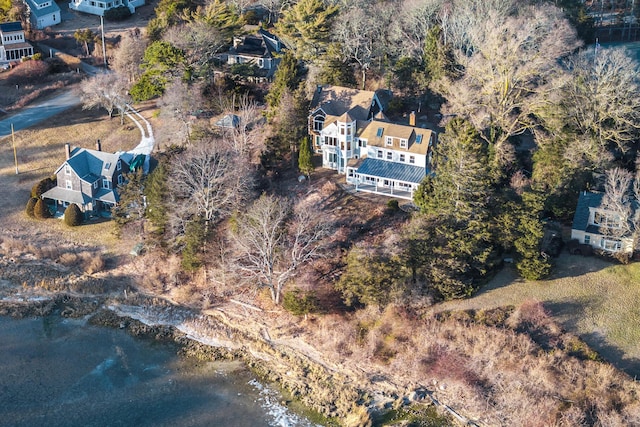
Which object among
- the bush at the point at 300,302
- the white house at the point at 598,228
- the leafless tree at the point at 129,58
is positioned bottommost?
the bush at the point at 300,302

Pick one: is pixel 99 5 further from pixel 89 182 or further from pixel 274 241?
pixel 274 241

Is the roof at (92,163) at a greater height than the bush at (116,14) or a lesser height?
lesser

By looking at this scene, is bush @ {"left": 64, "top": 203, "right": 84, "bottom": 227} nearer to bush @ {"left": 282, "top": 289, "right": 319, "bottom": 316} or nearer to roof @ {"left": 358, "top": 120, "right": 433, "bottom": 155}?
bush @ {"left": 282, "top": 289, "right": 319, "bottom": 316}

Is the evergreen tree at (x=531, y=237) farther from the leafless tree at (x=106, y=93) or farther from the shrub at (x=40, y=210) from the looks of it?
the leafless tree at (x=106, y=93)

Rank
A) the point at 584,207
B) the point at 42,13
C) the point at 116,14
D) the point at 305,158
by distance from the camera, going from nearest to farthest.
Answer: the point at 584,207 → the point at 305,158 → the point at 42,13 → the point at 116,14

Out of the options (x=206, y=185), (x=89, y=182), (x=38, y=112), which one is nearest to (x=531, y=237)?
(x=206, y=185)

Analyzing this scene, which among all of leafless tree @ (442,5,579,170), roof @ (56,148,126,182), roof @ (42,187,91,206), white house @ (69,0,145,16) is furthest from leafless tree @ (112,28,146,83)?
leafless tree @ (442,5,579,170)

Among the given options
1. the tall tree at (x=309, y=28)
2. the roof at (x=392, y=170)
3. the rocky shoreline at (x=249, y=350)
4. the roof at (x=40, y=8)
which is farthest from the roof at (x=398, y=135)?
the roof at (x=40, y=8)
